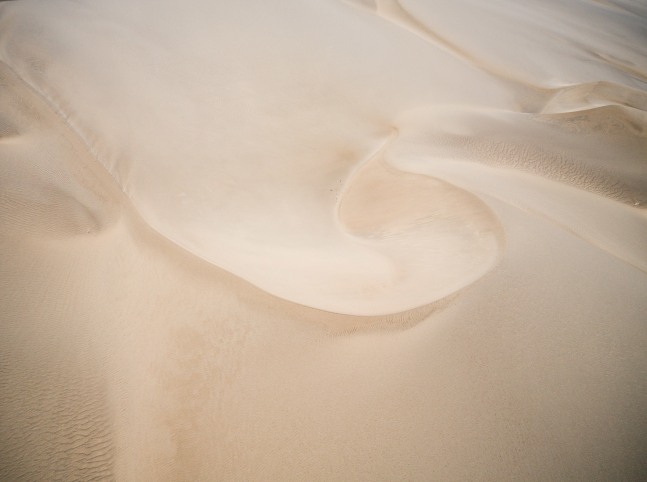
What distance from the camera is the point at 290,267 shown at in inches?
77.7

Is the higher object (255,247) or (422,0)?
(422,0)

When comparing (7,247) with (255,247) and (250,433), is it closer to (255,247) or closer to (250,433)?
(255,247)

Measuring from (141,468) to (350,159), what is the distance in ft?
8.00

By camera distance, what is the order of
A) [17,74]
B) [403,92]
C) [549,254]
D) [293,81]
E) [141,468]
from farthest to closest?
[403,92]
[293,81]
[17,74]
[549,254]
[141,468]

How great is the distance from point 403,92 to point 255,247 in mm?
2618

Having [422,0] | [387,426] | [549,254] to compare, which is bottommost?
[387,426]

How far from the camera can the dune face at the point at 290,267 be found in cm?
124

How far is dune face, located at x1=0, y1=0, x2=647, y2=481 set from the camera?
4.07 ft

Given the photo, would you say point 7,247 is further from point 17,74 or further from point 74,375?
point 17,74

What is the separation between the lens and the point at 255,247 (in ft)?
6.98

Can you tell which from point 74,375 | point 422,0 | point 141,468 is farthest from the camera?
point 422,0

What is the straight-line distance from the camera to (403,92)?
3963 mm

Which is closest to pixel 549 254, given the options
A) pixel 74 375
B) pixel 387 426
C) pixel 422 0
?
pixel 387 426

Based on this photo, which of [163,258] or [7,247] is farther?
[163,258]
